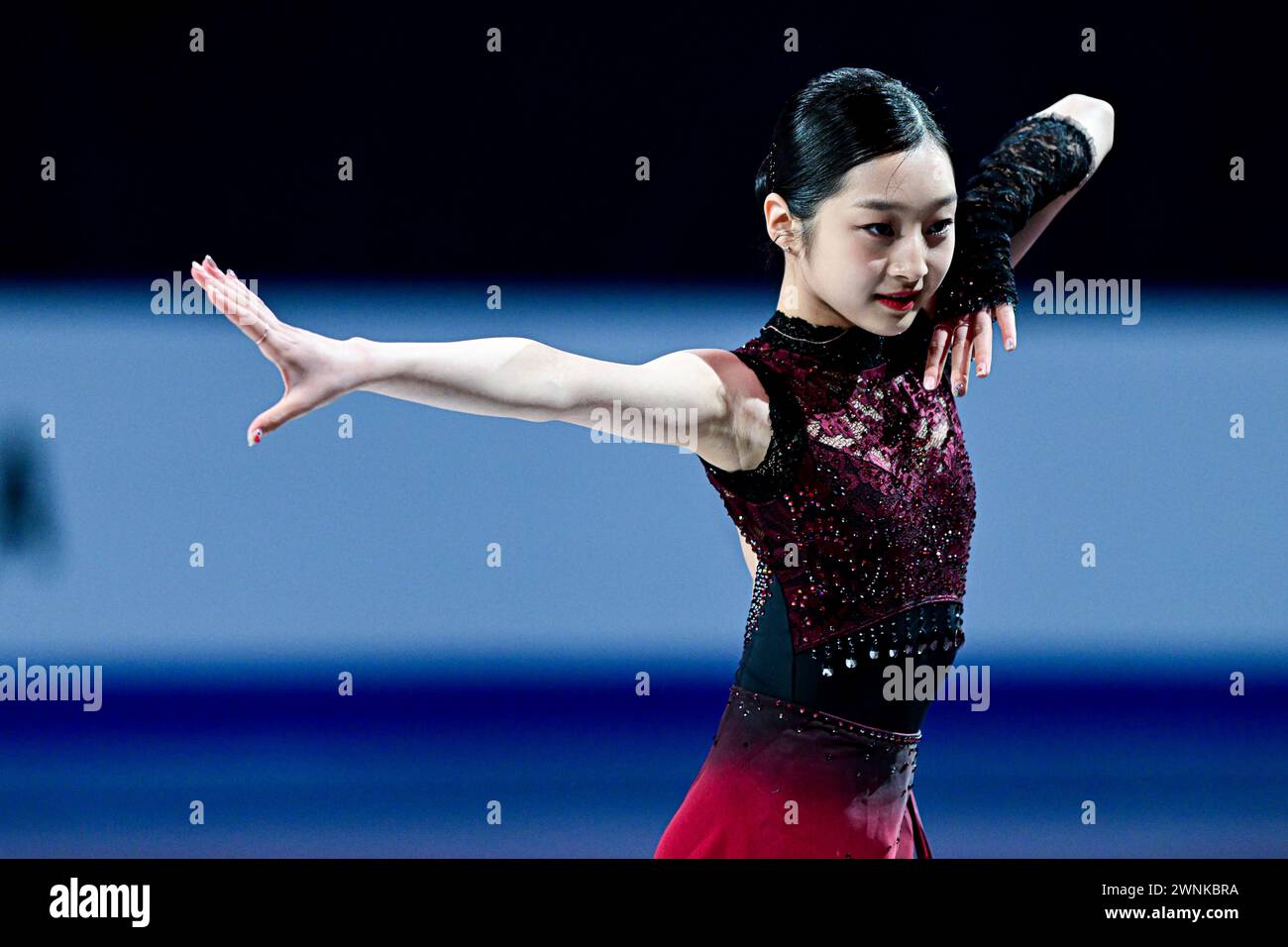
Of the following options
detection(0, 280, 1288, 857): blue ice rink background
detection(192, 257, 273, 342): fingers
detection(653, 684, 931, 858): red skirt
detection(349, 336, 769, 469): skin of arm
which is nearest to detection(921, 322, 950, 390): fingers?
detection(349, 336, 769, 469): skin of arm

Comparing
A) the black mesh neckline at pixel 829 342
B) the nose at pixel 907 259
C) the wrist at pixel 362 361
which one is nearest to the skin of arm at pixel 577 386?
the wrist at pixel 362 361

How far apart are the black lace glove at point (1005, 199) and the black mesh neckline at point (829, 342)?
15cm

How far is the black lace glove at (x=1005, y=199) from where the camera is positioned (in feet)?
7.09

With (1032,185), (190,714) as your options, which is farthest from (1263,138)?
(190,714)

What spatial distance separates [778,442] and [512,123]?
1960mm

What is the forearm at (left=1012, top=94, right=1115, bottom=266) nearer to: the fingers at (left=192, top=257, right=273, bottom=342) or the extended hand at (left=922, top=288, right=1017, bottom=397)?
the extended hand at (left=922, top=288, right=1017, bottom=397)

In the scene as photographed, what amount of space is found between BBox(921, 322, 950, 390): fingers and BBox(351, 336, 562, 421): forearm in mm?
606

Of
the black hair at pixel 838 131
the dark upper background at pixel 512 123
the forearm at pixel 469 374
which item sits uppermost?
the dark upper background at pixel 512 123

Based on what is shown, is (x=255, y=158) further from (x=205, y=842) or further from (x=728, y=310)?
(x=205, y=842)

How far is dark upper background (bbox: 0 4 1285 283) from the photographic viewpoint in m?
3.56

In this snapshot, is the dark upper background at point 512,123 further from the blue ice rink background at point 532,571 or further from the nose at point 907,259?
the nose at point 907,259

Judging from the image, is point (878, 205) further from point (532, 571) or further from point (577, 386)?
point (532, 571)

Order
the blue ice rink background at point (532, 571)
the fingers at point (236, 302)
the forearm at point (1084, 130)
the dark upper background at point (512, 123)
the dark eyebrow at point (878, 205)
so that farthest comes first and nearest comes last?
1. the blue ice rink background at point (532, 571)
2. the dark upper background at point (512, 123)
3. the forearm at point (1084, 130)
4. the dark eyebrow at point (878, 205)
5. the fingers at point (236, 302)
